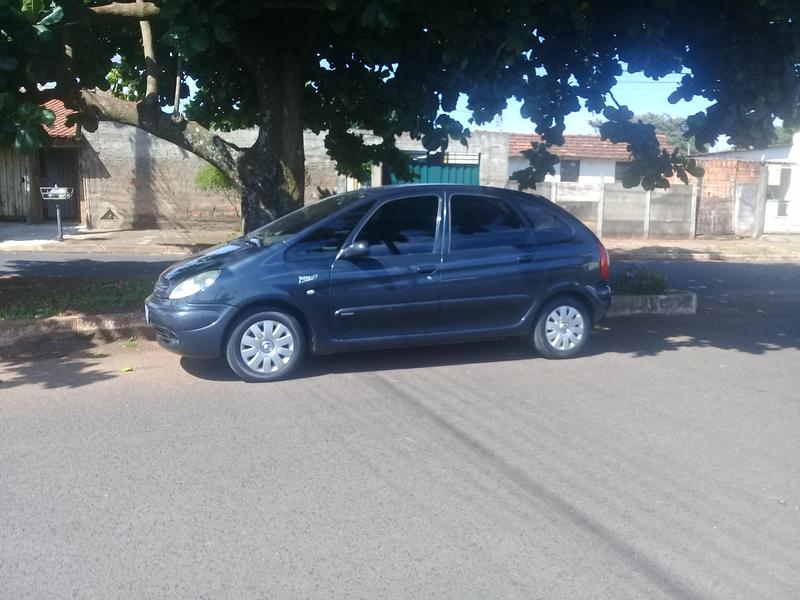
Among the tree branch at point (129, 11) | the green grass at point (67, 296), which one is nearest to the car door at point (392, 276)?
the green grass at point (67, 296)

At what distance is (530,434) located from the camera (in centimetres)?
581

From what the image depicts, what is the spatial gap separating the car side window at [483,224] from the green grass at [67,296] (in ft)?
12.6

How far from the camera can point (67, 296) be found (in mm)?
9742

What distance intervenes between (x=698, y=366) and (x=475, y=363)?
217 cm

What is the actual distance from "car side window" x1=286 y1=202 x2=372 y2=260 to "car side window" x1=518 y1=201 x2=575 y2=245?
5.46 ft

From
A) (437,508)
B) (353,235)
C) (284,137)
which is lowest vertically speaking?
(437,508)

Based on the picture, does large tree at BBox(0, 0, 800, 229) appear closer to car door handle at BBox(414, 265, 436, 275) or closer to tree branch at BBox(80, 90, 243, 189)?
tree branch at BBox(80, 90, 243, 189)

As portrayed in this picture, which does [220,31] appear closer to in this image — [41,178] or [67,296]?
[67,296]

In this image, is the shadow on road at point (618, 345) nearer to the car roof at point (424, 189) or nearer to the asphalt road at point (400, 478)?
the asphalt road at point (400, 478)

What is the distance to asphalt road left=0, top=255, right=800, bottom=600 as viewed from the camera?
3885 mm

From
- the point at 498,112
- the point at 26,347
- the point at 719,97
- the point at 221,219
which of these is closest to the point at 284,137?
the point at 498,112

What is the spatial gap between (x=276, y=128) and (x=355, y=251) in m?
3.49

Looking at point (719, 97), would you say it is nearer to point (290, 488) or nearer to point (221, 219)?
point (290, 488)

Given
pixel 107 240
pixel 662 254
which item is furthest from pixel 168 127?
pixel 662 254
